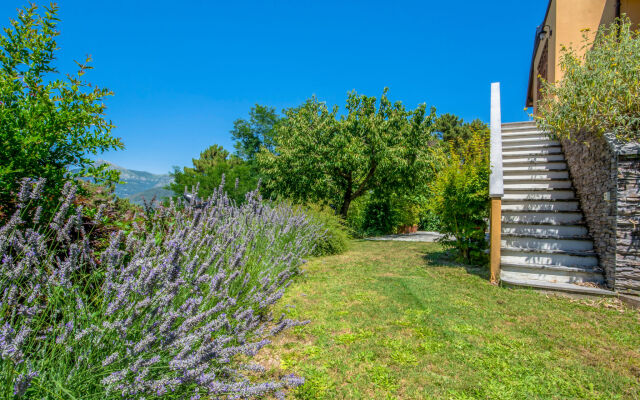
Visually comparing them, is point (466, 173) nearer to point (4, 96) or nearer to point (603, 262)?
point (603, 262)

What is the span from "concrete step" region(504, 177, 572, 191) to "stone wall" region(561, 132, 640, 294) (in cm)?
113

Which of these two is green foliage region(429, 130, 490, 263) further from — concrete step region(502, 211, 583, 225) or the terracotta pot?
the terracotta pot

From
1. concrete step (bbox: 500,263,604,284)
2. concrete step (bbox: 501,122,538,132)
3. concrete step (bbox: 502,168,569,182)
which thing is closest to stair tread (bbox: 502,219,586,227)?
concrete step (bbox: 500,263,604,284)

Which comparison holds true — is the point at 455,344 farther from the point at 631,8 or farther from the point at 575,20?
the point at 575,20

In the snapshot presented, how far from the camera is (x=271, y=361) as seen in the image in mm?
2457

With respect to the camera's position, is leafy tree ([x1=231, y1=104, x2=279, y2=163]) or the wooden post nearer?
the wooden post

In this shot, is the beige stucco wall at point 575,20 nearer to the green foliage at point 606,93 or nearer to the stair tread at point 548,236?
the green foliage at point 606,93

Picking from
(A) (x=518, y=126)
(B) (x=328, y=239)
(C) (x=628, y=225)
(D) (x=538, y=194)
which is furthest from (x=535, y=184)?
(B) (x=328, y=239)

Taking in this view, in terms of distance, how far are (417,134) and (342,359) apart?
11.1m

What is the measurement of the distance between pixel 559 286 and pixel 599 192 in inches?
57.8

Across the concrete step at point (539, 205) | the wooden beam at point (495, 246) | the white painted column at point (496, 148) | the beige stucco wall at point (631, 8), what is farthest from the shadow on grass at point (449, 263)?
the beige stucco wall at point (631, 8)

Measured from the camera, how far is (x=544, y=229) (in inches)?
199

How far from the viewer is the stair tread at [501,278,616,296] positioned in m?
3.79

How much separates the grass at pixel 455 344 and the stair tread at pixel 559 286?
0.12 metres
